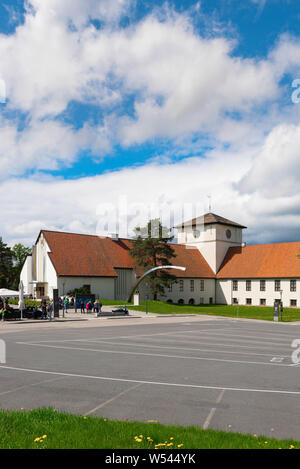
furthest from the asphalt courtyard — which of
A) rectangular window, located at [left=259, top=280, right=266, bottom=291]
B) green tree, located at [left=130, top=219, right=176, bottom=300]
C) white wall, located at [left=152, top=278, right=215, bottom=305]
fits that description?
white wall, located at [left=152, top=278, right=215, bottom=305]

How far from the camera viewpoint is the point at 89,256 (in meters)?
63.3

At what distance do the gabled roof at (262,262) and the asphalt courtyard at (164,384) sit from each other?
169 feet

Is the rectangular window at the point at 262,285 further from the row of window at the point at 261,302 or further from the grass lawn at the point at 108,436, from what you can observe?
the grass lawn at the point at 108,436

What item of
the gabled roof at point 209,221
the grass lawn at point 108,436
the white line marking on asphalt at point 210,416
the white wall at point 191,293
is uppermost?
the gabled roof at point 209,221

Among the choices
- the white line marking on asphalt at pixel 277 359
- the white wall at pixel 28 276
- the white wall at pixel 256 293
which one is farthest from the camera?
the white wall at pixel 256 293

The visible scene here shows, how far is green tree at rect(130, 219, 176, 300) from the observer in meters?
64.6

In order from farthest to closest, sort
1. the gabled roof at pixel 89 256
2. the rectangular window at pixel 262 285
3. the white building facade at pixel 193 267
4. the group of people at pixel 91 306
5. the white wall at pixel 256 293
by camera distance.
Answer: the rectangular window at pixel 262 285
the white wall at pixel 256 293
the white building facade at pixel 193 267
the gabled roof at pixel 89 256
the group of people at pixel 91 306

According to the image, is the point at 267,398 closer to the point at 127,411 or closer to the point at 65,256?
the point at 127,411

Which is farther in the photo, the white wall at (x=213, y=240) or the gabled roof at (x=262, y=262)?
the white wall at (x=213, y=240)

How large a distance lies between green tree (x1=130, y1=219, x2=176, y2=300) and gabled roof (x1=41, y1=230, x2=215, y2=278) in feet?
8.95

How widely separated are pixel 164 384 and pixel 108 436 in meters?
4.85

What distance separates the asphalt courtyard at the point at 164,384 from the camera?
26.8 ft

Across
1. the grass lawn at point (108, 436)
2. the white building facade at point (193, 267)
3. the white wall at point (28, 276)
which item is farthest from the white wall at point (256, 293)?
the grass lawn at point (108, 436)
